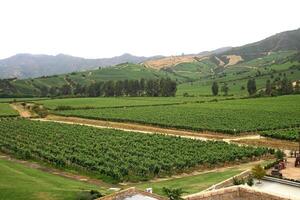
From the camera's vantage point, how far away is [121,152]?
48938 mm

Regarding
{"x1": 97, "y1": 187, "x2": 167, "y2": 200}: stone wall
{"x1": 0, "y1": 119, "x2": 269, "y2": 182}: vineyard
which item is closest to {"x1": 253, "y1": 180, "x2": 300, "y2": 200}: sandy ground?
{"x1": 97, "y1": 187, "x2": 167, "y2": 200}: stone wall

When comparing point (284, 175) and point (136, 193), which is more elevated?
point (136, 193)

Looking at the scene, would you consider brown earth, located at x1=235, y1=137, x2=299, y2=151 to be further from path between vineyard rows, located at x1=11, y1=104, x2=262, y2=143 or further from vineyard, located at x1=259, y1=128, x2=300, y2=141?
path between vineyard rows, located at x1=11, y1=104, x2=262, y2=143

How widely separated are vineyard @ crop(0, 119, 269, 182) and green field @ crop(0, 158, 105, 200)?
4.20 metres

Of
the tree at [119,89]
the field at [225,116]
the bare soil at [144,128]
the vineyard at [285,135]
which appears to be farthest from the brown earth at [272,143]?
the tree at [119,89]

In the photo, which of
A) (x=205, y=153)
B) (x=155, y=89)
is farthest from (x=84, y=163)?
(x=155, y=89)

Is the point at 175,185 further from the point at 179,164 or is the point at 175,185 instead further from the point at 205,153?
the point at 205,153

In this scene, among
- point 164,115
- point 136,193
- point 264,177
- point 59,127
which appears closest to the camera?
point 136,193

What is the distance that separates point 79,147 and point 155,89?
10333 cm

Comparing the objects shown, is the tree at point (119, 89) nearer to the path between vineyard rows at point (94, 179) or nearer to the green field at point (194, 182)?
the path between vineyard rows at point (94, 179)

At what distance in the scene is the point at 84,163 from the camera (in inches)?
1732

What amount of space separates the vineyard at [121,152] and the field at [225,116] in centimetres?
1444

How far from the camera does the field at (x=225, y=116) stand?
73.2 metres

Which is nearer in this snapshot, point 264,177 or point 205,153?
point 264,177
